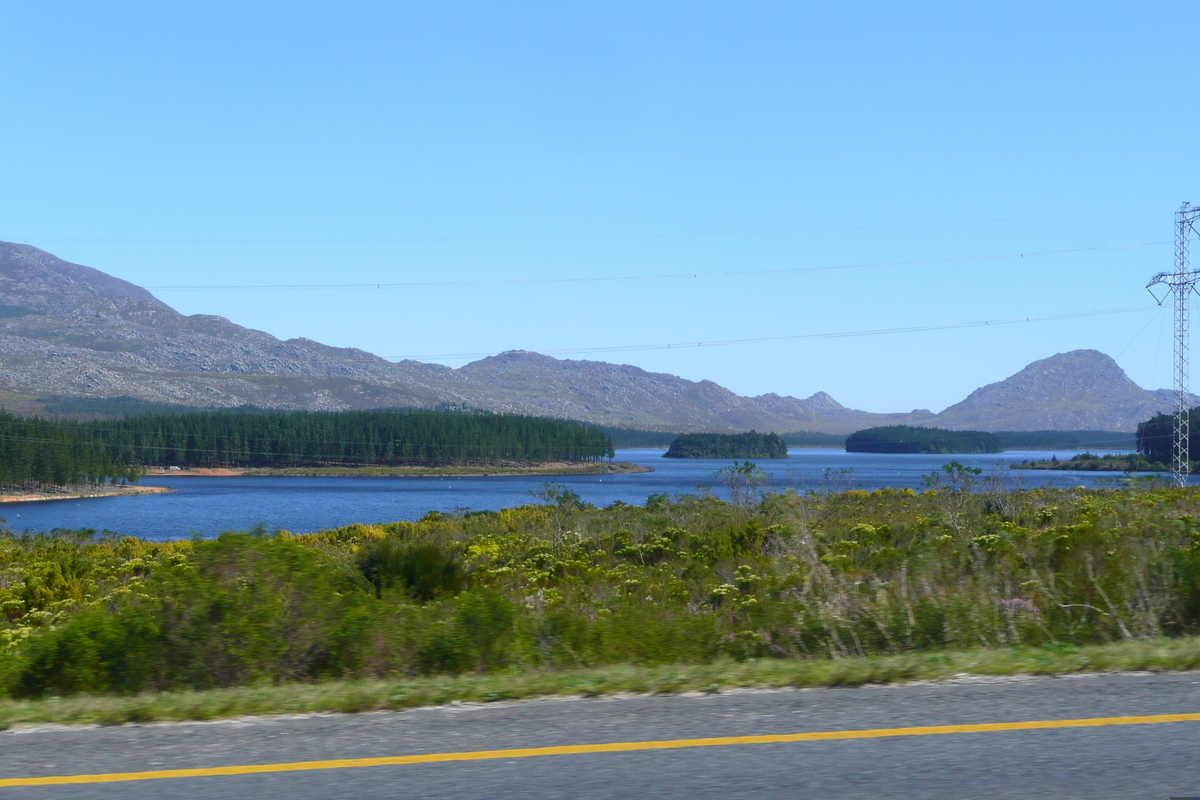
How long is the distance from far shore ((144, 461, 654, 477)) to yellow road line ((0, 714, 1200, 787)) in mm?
131370

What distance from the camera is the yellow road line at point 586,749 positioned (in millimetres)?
5066

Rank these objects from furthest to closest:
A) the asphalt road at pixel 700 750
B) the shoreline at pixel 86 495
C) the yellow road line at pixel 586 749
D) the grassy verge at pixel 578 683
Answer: the shoreline at pixel 86 495 < the grassy verge at pixel 578 683 < the yellow road line at pixel 586 749 < the asphalt road at pixel 700 750

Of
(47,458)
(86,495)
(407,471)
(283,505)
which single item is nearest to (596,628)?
(283,505)

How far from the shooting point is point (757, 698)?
264 inches

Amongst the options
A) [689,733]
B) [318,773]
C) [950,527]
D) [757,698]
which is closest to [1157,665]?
[757,698]

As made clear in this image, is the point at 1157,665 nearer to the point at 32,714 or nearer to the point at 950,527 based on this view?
the point at 32,714

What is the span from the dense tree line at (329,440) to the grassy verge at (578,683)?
126111 millimetres

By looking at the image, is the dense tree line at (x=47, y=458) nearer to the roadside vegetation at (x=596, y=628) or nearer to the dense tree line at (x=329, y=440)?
the dense tree line at (x=329, y=440)

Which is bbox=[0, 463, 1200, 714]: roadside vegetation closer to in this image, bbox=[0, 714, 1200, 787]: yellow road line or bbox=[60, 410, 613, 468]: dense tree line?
bbox=[0, 714, 1200, 787]: yellow road line

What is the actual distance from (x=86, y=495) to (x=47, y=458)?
5500 millimetres

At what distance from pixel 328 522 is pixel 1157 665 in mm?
51815

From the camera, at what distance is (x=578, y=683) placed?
726 cm

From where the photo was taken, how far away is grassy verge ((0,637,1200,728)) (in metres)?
6.63

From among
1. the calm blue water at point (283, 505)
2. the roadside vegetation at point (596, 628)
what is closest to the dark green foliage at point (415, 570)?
the roadside vegetation at point (596, 628)
